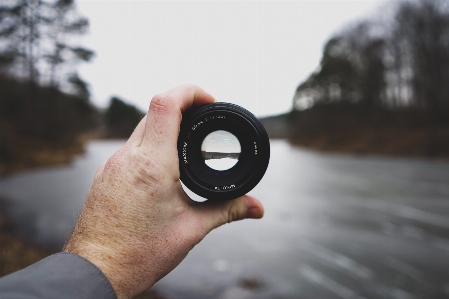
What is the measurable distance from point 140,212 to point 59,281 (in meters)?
0.30

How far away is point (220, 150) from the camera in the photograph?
146 centimetres

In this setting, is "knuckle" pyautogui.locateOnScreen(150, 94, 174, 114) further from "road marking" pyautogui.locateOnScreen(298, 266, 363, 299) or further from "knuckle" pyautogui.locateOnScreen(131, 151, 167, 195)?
"road marking" pyautogui.locateOnScreen(298, 266, 363, 299)

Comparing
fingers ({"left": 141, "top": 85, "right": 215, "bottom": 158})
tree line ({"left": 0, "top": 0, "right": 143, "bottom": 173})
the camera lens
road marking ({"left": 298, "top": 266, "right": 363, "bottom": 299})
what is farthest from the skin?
tree line ({"left": 0, "top": 0, "right": 143, "bottom": 173})

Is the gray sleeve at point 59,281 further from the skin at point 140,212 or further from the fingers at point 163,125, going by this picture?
the fingers at point 163,125

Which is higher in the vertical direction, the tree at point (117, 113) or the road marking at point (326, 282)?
the tree at point (117, 113)

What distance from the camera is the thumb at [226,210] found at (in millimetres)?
1376

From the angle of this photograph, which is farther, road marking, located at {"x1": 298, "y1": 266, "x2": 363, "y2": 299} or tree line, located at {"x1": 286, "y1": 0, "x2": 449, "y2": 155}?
tree line, located at {"x1": 286, "y1": 0, "x2": 449, "y2": 155}

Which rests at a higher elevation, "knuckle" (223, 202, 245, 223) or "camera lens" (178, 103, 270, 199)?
"camera lens" (178, 103, 270, 199)

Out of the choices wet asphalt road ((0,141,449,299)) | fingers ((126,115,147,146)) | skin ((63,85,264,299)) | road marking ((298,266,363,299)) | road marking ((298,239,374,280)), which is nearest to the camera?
skin ((63,85,264,299))

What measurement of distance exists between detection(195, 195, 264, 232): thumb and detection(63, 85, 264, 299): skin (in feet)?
0.30

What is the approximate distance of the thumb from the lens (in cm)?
138

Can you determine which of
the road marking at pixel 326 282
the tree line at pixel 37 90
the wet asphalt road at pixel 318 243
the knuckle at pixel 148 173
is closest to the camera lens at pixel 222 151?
the wet asphalt road at pixel 318 243

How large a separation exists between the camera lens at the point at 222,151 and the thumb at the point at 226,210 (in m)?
0.04

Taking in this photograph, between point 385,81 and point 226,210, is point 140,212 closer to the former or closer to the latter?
point 226,210
